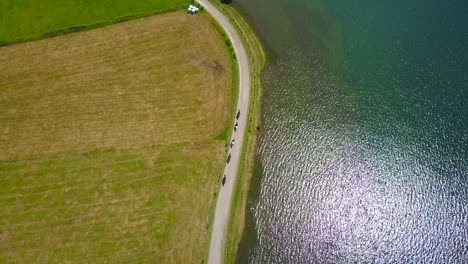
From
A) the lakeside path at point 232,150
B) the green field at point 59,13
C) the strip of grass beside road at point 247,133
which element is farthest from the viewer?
the green field at point 59,13

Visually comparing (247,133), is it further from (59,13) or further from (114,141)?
(59,13)

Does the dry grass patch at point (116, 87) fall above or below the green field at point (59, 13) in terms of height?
below

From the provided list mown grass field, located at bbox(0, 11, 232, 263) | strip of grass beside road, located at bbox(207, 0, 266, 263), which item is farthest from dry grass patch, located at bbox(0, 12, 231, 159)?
strip of grass beside road, located at bbox(207, 0, 266, 263)

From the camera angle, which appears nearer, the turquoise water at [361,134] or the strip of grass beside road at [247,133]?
the strip of grass beside road at [247,133]

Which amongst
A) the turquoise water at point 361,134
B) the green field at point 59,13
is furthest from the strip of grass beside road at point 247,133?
the green field at point 59,13

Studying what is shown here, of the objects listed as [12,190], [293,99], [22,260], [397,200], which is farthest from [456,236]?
[12,190]

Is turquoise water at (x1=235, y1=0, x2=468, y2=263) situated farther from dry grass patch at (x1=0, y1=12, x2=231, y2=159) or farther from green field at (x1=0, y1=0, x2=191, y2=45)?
green field at (x1=0, y1=0, x2=191, y2=45)

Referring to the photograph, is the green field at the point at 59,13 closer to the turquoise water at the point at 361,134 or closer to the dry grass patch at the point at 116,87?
the dry grass patch at the point at 116,87
